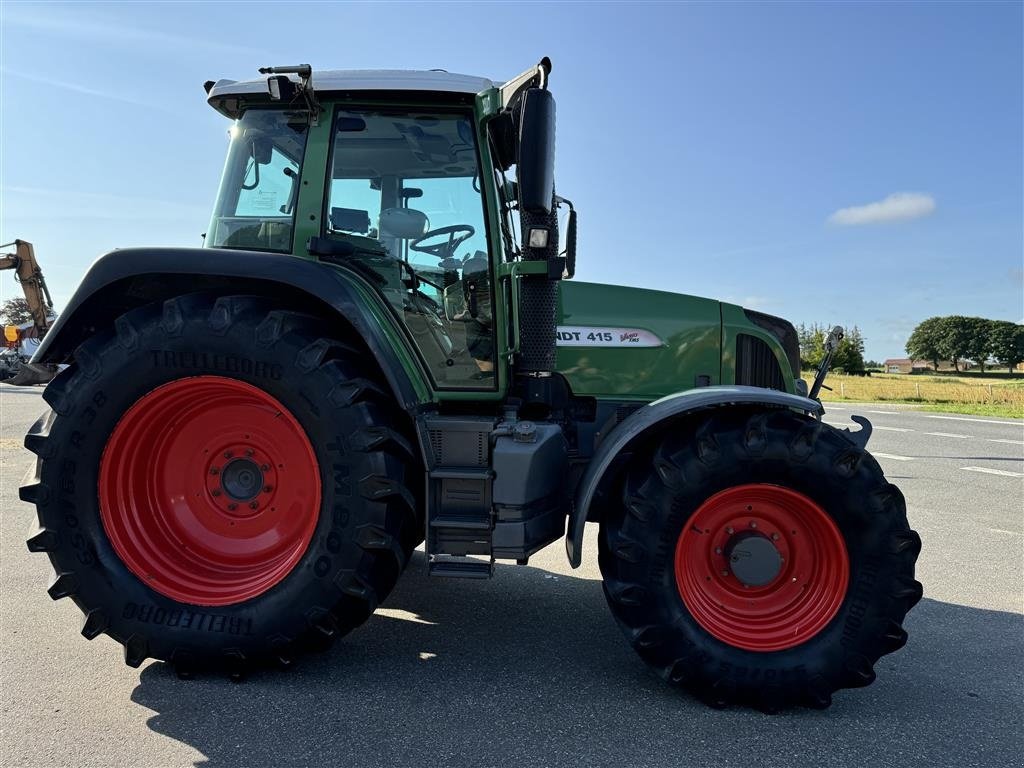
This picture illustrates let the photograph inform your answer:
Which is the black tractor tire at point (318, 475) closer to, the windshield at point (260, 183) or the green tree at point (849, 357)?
the windshield at point (260, 183)

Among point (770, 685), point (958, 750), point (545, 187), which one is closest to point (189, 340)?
point (545, 187)

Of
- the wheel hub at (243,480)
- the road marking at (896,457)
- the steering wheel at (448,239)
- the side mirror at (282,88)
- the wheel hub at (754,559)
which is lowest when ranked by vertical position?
the road marking at (896,457)

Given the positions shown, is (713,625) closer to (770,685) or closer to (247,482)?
(770,685)

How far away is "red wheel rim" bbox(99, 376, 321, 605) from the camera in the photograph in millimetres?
2820

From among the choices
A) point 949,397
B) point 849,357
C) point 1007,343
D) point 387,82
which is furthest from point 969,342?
point 387,82

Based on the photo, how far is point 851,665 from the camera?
2516 millimetres

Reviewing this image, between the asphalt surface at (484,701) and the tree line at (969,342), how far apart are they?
309 feet

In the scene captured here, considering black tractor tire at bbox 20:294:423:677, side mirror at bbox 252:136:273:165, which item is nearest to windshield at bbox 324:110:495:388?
side mirror at bbox 252:136:273:165

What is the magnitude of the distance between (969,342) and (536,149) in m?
106

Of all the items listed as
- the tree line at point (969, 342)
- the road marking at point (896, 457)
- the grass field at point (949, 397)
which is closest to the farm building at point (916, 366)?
the tree line at point (969, 342)

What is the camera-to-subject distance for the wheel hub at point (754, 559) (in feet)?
8.79

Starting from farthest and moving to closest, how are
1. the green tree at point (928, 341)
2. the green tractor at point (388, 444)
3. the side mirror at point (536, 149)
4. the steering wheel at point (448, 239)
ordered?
the green tree at point (928, 341) < the steering wheel at point (448, 239) < the green tractor at point (388, 444) < the side mirror at point (536, 149)

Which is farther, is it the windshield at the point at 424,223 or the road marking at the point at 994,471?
the road marking at the point at 994,471

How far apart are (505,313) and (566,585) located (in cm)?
179
